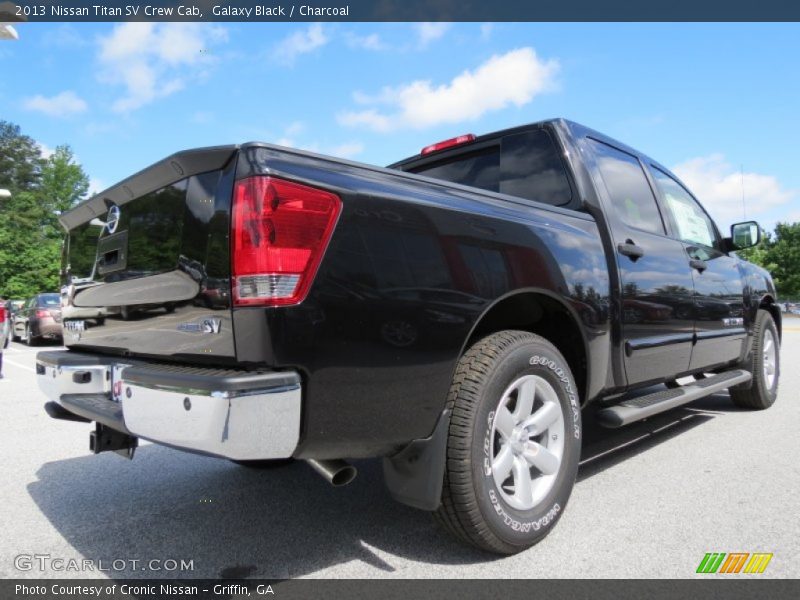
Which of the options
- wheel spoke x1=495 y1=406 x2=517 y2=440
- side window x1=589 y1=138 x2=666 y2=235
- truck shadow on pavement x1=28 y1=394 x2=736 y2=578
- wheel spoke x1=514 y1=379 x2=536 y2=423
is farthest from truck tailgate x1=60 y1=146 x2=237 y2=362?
side window x1=589 y1=138 x2=666 y2=235

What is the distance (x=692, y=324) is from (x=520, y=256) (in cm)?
192

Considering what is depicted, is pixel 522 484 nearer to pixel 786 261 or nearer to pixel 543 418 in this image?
pixel 543 418

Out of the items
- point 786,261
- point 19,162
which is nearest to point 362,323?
point 19,162

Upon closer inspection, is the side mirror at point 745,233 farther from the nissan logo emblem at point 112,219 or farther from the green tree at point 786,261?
the green tree at point 786,261

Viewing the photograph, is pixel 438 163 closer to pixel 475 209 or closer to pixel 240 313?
pixel 475 209

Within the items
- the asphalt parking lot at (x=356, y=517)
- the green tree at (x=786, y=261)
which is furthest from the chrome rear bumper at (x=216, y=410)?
the green tree at (x=786, y=261)

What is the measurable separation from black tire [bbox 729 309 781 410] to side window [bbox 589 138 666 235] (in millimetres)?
1998

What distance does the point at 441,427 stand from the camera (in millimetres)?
2053

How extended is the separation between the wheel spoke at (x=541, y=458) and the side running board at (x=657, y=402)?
22.0 inches

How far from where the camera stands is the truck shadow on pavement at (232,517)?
2295mm

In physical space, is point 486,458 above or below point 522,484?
above

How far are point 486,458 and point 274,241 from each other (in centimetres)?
112

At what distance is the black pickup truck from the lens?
1.73 meters

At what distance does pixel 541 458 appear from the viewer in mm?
2414
